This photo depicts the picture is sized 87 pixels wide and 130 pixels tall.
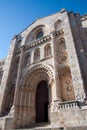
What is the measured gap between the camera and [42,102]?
12.1m

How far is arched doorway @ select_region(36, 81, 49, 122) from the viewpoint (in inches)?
450

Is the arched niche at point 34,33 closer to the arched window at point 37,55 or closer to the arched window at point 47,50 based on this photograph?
the arched window at point 37,55

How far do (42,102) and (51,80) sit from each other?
2.59 m

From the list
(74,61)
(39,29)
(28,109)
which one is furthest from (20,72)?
(39,29)

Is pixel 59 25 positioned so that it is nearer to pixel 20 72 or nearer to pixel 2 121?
pixel 20 72

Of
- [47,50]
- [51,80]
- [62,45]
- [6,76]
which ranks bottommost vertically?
[51,80]

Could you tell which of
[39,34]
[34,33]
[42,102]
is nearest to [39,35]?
[39,34]

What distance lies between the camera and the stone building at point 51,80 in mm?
8289

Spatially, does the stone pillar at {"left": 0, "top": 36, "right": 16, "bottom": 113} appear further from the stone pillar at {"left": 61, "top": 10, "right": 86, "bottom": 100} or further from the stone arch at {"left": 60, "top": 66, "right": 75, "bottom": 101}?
the stone pillar at {"left": 61, "top": 10, "right": 86, "bottom": 100}

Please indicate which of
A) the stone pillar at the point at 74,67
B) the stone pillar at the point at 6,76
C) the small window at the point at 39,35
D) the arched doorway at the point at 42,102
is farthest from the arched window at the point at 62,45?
the stone pillar at the point at 6,76

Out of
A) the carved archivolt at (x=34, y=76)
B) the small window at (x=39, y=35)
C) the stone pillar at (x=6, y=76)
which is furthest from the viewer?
the small window at (x=39, y=35)

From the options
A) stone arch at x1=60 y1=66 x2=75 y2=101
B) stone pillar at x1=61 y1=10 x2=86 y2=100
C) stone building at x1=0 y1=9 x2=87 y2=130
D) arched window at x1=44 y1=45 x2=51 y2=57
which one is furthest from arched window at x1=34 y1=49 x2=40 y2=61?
stone pillar at x1=61 y1=10 x2=86 y2=100

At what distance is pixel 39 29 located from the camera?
17.8 metres

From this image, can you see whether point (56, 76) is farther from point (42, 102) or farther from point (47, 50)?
point (47, 50)
